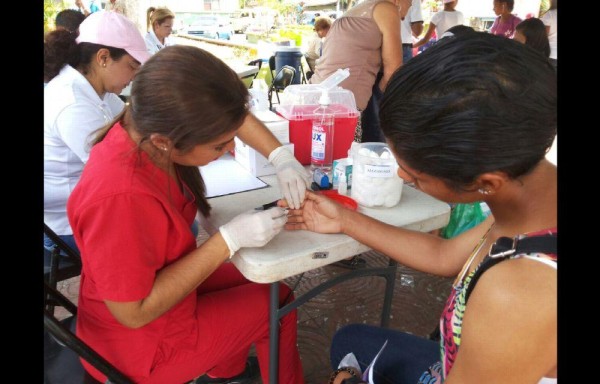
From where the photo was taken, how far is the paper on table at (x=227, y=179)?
1542mm

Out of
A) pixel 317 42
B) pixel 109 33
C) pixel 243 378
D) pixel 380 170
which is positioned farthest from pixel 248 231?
pixel 317 42

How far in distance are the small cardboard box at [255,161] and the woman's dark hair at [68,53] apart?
70cm

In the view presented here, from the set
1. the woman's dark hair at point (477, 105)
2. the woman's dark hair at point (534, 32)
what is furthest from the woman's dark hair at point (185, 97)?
the woman's dark hair at point (534, 32)

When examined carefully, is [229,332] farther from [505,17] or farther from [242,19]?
[242,19]

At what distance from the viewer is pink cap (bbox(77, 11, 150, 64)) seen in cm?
180

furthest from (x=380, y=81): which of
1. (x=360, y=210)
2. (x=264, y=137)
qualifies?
(x=360, y=210)

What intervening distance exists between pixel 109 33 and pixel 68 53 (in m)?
0.21

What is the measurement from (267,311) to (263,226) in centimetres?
37

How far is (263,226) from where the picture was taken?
3.56ft

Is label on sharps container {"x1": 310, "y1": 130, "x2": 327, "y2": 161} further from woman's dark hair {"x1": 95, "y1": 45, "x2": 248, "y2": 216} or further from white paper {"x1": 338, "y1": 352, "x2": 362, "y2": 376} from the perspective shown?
white paper {"x1": 338, "y1": 352, "x2": 362, "y2": 376}

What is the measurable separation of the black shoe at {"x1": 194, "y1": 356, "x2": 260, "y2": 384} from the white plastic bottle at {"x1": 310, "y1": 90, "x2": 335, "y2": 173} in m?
0.87

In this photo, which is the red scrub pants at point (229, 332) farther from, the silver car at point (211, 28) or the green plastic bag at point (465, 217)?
the silver car at point (211, 28)

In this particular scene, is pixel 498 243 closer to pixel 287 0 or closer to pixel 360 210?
pixel 360 210

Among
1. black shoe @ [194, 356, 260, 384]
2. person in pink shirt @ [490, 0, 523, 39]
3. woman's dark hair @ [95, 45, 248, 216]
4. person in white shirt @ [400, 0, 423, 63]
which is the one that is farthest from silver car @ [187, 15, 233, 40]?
woman's dark hair @ [95, 45, 248, 216]
